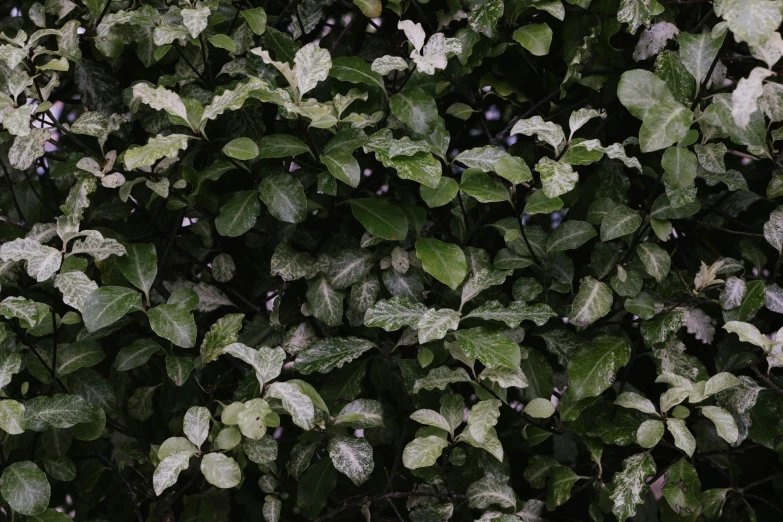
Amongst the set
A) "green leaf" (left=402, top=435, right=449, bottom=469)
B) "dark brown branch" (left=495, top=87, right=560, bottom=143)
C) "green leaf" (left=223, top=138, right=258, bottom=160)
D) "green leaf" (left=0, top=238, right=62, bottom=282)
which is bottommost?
"green leaf" (left=402, top=435, right=449, bottom=469)

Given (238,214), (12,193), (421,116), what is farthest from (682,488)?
(12,193)

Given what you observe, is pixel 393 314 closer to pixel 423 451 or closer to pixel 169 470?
pixel 423 451

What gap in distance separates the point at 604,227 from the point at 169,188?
873 millimetres

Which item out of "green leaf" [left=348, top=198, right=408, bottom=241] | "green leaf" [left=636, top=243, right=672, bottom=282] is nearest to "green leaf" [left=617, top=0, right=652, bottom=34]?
"green leaf" [left=636, top=243, right=672, bottom=282]

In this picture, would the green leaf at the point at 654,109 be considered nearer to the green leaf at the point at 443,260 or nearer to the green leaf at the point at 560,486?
the green leaf at the point at 443,260

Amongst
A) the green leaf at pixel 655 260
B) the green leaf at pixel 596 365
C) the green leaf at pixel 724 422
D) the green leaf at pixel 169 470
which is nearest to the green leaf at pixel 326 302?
the green leaf at pixel 169 470

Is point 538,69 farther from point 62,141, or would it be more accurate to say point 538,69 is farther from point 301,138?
point 62,141

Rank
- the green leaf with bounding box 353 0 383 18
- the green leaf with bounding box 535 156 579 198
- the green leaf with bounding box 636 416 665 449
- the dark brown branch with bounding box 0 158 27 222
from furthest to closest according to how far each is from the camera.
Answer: the dark brown branch with bounding box 0 158 27 222
the green leaf with bounding box 353 0 383 18
the green leaf with bounding box 636 416 665 449
the green leaf with bounding box 535 156 579 198

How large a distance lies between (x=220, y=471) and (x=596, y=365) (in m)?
0.74

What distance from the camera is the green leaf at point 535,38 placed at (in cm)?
144

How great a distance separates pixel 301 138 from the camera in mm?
1492

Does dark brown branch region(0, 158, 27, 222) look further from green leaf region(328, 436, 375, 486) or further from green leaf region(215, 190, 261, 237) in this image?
green leaf region(328, 436, 375, 486)

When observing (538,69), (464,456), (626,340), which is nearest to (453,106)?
(538,69)

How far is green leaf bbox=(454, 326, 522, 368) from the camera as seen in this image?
1.37 meters
